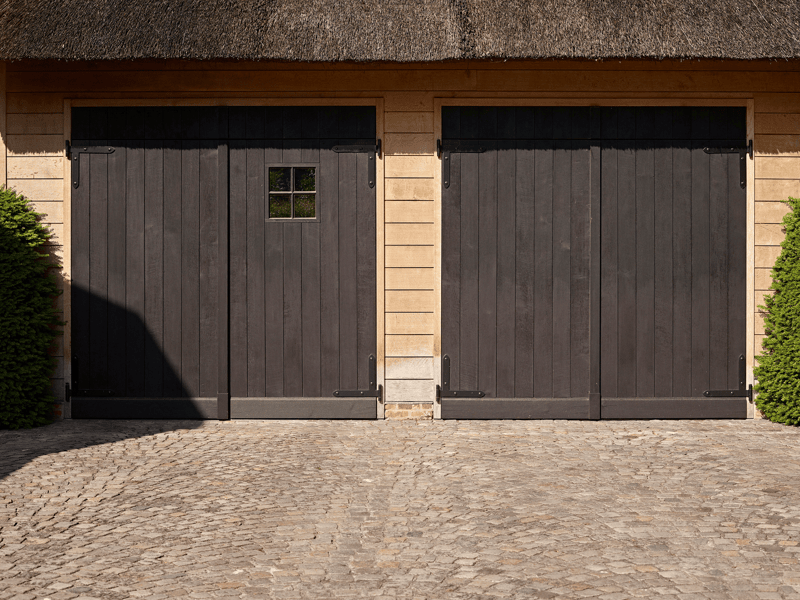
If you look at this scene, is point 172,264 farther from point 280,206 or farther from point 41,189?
point 41,189

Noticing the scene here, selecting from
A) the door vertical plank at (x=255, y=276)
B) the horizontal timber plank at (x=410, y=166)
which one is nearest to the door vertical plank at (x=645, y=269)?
the horizontal timber plank at (x=410, y=166)

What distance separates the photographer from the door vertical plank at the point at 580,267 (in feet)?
24.9

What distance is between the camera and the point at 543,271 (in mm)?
7586

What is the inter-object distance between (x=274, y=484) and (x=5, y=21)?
15.7 ft

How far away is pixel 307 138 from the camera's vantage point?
760 cm

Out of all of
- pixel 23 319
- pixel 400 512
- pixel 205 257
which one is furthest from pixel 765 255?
pixel 23 319

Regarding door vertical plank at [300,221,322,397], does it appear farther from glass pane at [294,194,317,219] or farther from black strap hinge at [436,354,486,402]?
black strap hinge at [436,354,486,402]

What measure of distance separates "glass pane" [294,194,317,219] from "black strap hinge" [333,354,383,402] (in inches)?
57.2

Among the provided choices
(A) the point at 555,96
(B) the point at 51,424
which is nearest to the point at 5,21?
(B) the point at 51,424

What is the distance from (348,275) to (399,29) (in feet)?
7.31

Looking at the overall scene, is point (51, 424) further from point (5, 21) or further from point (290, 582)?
point (290, 582)

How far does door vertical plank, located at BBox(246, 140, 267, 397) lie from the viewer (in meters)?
7.62

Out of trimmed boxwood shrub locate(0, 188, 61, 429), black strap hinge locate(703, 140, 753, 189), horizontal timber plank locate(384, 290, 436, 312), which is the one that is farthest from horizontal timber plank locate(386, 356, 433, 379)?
black strap hinge locate(703, 140, 753, 189)

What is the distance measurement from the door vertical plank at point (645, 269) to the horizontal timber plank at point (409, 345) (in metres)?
1.95
